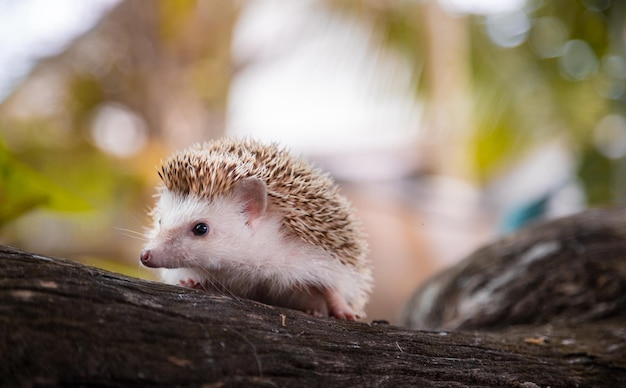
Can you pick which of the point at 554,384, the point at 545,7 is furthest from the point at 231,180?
the point at 545,7

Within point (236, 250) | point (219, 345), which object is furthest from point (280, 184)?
point (219, 345)

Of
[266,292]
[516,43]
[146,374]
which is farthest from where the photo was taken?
[516,43]

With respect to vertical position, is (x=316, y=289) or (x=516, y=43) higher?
(x=516, y=43)

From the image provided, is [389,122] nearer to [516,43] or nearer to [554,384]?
[516,43]

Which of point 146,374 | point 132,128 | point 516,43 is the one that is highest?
point 516,43

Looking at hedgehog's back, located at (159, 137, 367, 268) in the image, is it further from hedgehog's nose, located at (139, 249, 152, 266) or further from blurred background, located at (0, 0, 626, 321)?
blurred background, located at (0, 0, 626, 321)

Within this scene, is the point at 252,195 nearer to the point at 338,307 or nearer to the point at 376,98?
the point at 338,307

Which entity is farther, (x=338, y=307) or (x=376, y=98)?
(x=376, y=98)

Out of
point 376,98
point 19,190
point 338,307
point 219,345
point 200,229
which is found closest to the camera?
point 219,345
